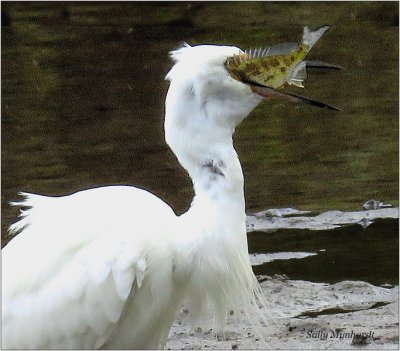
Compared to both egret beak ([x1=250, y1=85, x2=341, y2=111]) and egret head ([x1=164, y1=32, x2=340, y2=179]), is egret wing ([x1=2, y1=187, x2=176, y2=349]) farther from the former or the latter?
egret beak ([x1=250, y1=85, x2=341, y2=111])

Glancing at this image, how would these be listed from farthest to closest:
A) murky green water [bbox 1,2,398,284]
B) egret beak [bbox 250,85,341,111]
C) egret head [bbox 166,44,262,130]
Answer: murky green water [bbox 1,2,398,284], egret beak [bbox 250,85,341,111], egret head [bbox 166,44,262,130]

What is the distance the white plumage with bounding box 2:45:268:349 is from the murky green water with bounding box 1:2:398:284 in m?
2.57

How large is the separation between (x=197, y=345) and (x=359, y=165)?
3.01 meters

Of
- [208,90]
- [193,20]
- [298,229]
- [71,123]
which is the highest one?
[193,20]

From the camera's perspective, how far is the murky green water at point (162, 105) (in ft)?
26.0

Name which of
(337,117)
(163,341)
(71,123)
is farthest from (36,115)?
(163,341)

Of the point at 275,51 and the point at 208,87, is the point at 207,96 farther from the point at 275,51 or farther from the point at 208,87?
the point at 275,51

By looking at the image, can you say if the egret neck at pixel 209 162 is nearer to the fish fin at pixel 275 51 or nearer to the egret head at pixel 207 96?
the egret head at pixel 207 96

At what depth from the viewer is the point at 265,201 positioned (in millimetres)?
7566

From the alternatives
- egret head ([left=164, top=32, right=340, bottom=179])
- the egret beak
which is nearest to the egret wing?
egret head ([left=164, top=32, right=340, bottom=179])

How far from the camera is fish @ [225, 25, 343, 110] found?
4.39m

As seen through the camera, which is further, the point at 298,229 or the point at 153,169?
the point at 153,169

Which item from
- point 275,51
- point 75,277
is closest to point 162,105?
point 275,51

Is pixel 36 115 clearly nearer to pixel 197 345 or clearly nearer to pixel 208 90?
pixel 197 345
